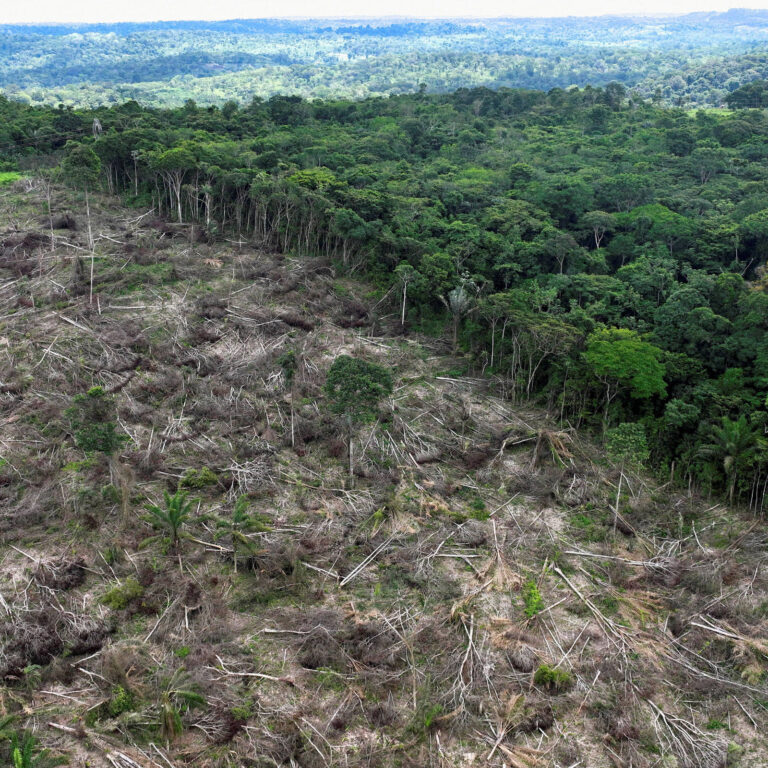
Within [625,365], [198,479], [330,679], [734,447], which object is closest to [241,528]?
[198,479]

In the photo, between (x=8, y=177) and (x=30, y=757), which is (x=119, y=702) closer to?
(x=30, y=757)

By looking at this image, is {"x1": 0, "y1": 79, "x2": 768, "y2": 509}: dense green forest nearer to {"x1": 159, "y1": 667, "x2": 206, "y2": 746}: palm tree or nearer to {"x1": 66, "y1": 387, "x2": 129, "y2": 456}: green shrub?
{"x1": 159, "y1": 667, "x2": 206, "y2": 746}: palm tree

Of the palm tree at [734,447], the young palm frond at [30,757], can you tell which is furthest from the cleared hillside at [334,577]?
the palm tree at [734,447]

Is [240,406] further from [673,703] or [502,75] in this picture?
Answer: [502,75]

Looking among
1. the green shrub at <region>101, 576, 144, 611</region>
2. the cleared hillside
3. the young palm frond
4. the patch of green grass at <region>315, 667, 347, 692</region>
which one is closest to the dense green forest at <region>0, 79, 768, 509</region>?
the cleared hillside

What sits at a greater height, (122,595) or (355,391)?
(355,391)

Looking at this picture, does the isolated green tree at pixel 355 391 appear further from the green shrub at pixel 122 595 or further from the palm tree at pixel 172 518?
the green shrub at pixel 122 595
